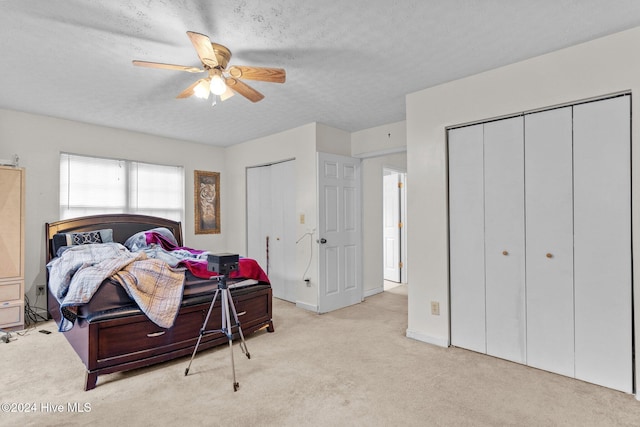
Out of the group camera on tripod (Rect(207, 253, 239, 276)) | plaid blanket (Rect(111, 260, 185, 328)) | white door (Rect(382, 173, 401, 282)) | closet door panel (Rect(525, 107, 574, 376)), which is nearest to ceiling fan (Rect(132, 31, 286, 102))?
camera on tripod (Rect(207, 253, 239, 276))

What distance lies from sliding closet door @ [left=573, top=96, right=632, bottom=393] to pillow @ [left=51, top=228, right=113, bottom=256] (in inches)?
195

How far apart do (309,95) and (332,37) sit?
1.09 m

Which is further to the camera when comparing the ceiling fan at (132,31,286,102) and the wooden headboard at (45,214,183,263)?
the wooden headboard at (45,214,183,263)

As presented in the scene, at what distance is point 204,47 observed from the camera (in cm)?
202

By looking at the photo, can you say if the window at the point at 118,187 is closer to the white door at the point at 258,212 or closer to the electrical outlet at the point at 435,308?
the white door at the point at 258,212

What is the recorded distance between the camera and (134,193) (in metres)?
4.81

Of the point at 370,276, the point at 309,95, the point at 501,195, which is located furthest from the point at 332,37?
the point at 370,276

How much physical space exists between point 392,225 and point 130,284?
462cm

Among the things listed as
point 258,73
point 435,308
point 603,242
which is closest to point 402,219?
point 435,308

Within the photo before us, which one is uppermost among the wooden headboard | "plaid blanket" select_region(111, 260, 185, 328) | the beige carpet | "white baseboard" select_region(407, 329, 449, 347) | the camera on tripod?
the wooden headboard

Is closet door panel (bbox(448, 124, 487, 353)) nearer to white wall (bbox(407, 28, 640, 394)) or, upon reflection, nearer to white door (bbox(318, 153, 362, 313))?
white wall (bbox(407, 28, 640, 394))

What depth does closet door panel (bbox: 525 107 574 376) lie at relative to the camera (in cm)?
250

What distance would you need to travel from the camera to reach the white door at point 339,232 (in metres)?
4.28

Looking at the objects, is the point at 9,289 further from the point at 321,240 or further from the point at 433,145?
the point at 433,145
